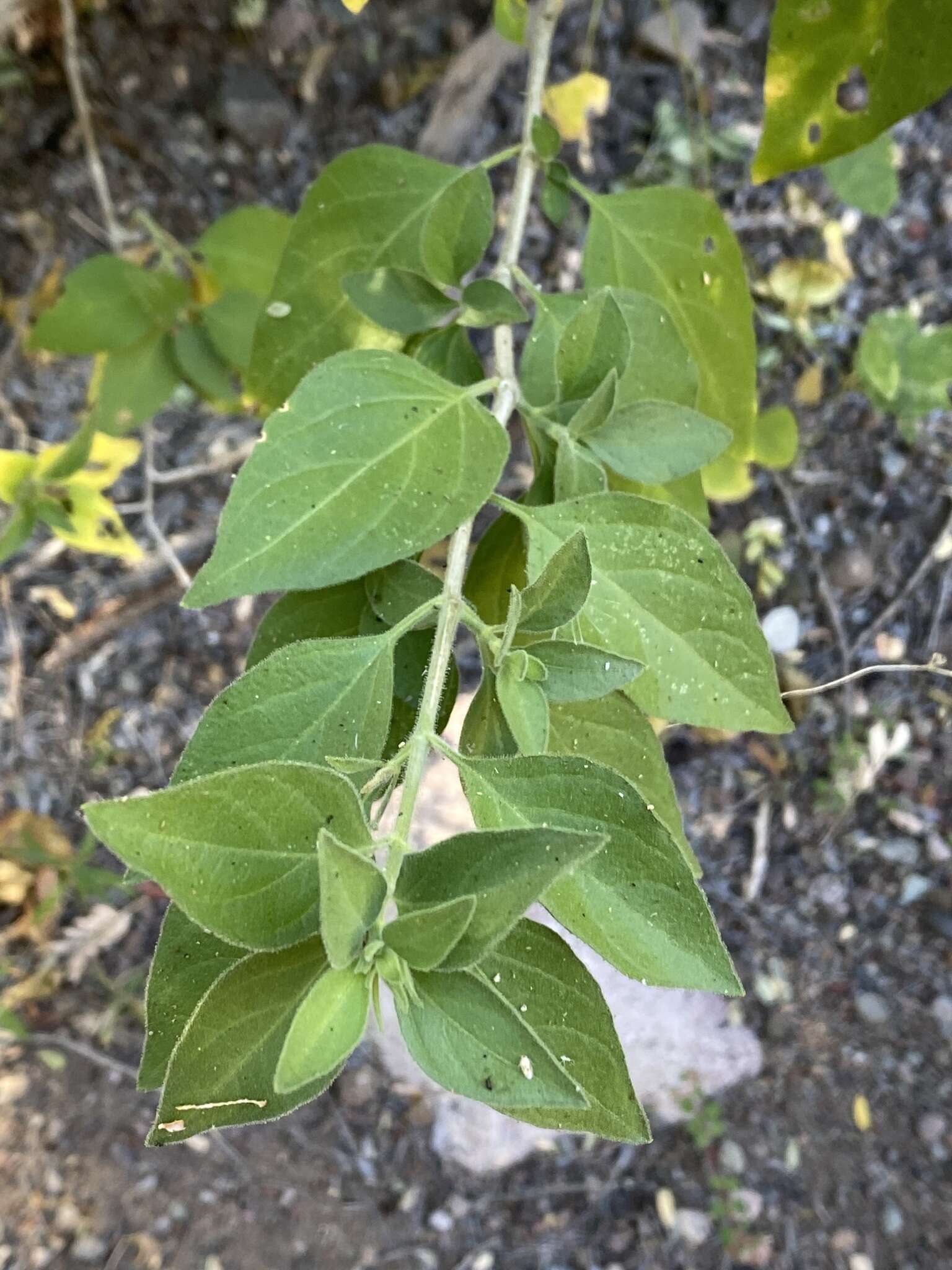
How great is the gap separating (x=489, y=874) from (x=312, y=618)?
1.40 ft

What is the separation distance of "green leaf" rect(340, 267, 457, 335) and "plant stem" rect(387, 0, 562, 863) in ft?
0.29

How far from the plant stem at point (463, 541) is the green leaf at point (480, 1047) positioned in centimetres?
7

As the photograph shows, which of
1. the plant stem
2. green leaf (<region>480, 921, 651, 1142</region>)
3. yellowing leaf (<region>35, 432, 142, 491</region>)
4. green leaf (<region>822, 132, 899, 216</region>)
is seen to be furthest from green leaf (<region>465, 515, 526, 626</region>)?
green leaf (<region>822, 132, 899, 216</region>)

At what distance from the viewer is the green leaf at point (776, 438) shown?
6.10 ft

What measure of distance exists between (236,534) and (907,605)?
1.71 metres

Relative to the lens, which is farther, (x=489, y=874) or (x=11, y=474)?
(x=11, y=474)

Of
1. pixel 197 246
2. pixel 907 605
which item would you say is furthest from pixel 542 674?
pixel 907 605

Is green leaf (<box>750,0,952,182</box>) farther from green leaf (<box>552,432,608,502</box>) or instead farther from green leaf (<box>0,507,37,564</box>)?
green leaf (<box>0,507,37,564</box>)

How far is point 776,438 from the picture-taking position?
1.86 metres

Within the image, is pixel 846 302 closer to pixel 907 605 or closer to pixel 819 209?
pixel 819 209

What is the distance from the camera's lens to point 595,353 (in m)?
0.81

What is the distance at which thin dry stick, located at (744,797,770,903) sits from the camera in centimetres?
204

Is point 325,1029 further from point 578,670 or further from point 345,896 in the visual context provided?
point 578,670

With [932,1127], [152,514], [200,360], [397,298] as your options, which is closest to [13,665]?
[152,514]
